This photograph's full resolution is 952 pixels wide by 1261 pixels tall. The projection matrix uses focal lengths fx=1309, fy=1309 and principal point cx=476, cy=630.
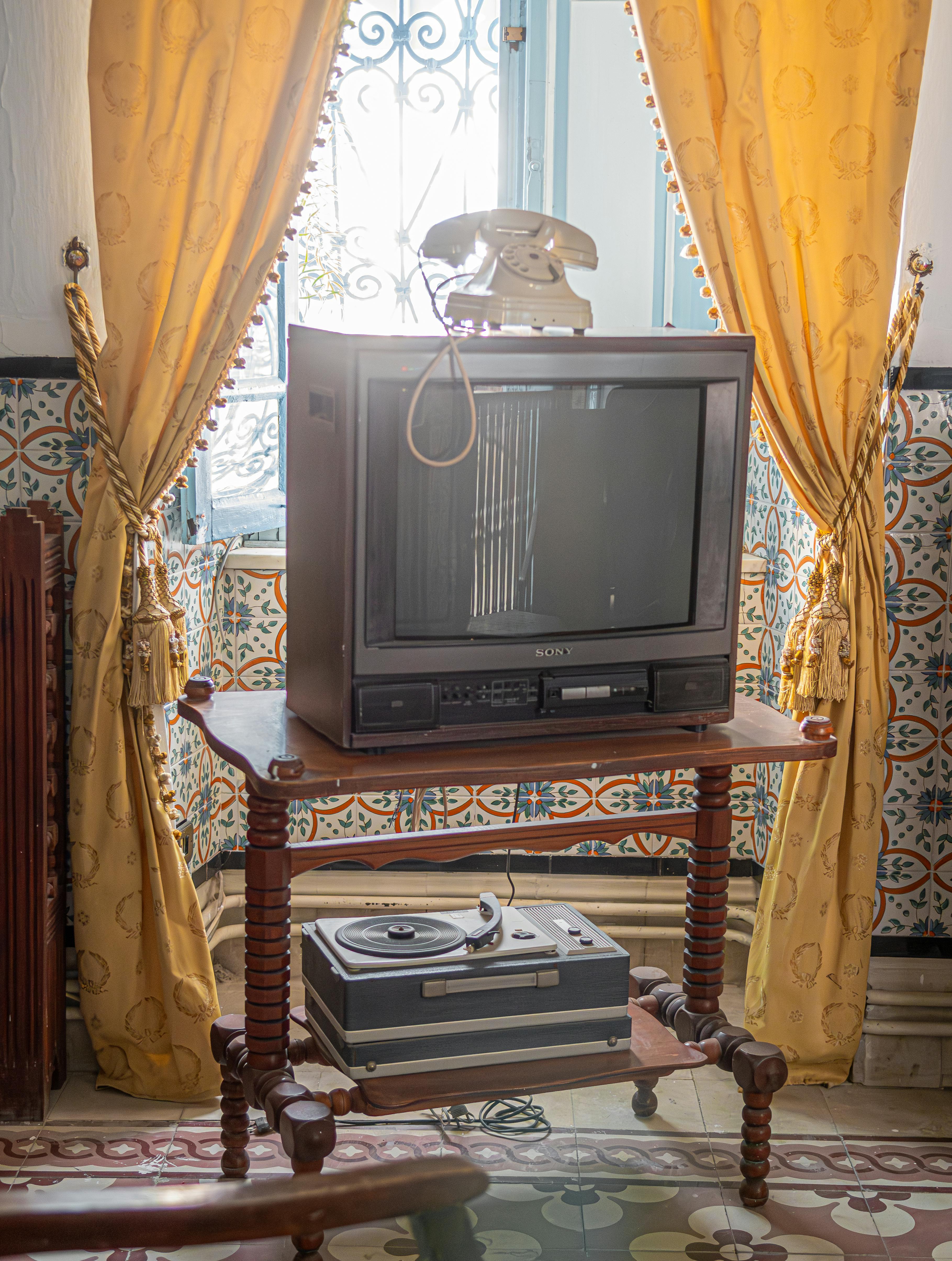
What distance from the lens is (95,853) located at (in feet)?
8.00

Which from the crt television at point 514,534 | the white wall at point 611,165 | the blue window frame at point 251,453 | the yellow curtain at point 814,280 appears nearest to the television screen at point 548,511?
the crt television at point 514,534

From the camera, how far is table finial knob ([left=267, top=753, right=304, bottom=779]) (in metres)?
1.82

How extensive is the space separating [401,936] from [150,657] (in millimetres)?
679

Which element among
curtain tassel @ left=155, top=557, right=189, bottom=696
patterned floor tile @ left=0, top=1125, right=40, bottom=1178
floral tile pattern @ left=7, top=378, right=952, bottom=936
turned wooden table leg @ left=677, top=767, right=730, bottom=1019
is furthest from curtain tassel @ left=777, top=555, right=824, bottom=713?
patterned floor tile @ left=0, top=1125, right=40, bottom=1178

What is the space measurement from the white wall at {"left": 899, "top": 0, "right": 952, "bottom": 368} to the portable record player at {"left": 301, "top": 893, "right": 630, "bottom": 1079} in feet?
4.37

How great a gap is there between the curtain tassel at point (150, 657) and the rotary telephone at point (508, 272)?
31.4 inches

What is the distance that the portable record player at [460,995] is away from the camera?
207cm

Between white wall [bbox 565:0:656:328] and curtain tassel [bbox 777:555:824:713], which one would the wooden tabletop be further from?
white wall [bbox 565:0:656:328]

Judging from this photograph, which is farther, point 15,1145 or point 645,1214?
point 15,1145

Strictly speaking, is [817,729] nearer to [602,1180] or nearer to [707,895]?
[707,895]

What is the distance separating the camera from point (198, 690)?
86.3 inches

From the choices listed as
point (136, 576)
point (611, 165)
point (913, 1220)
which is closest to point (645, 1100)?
point (913, 1220)

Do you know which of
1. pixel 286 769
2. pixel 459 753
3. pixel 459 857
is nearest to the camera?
pixel 286 769

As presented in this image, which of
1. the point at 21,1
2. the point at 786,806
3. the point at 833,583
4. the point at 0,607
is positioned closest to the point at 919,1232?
the point at 786,806
